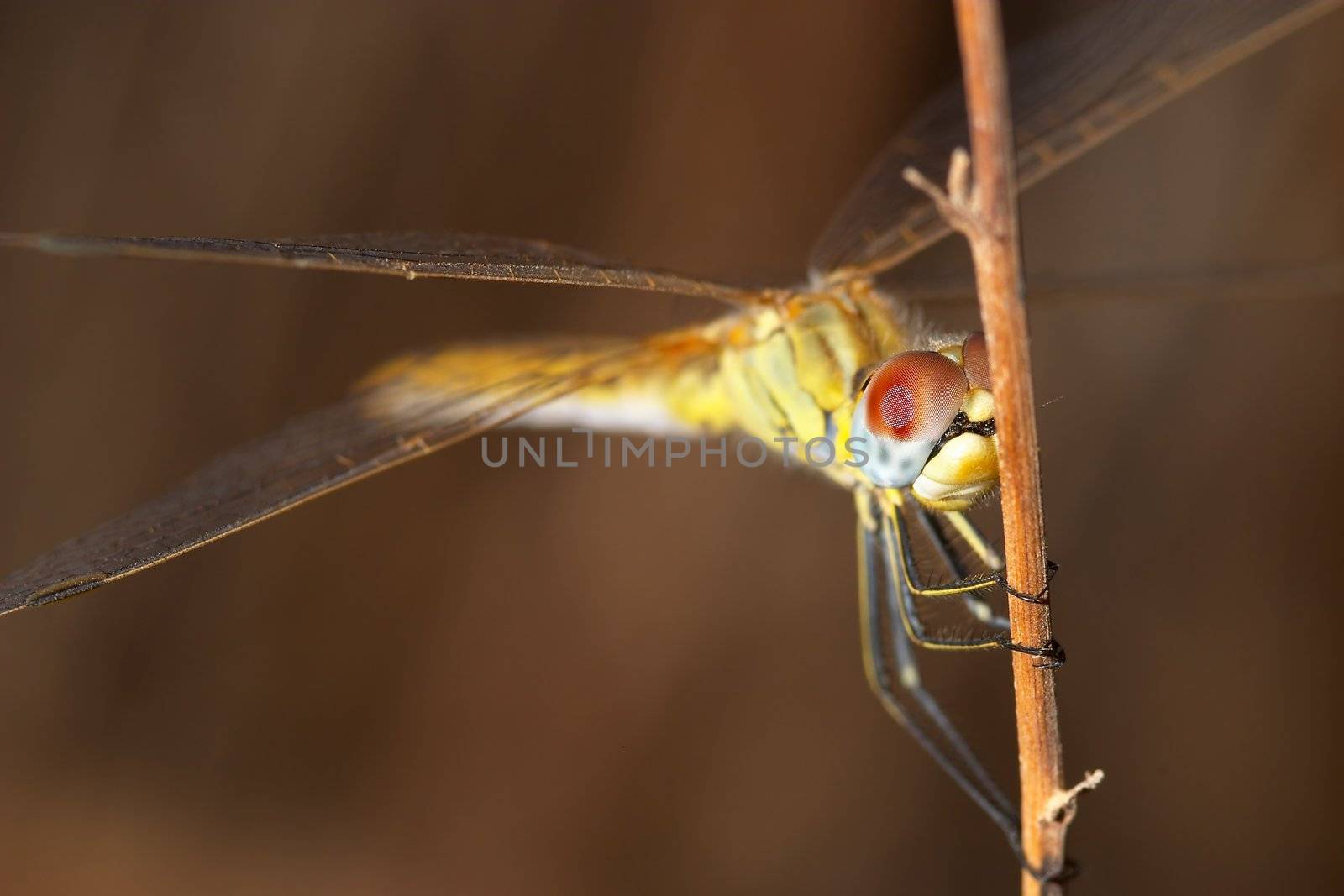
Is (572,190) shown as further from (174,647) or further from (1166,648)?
(1166,648)

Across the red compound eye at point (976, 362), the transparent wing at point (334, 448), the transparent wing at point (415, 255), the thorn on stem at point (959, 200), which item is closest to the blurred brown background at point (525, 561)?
the transparent wing at point (334, 448)

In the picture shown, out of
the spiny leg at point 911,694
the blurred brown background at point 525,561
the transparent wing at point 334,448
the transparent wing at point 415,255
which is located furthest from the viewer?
the blurred brown background at point 525,561

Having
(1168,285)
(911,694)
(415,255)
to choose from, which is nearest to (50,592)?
(415,255)

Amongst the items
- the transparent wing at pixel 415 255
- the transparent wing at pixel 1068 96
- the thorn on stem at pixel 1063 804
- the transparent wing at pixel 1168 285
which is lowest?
the thorn on stem at pixel 1063 804

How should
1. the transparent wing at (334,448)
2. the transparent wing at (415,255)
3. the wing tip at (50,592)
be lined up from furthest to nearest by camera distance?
the transparent wing at (334,448) < the wing tip at (50,592) < the transparent wing at (415,255)

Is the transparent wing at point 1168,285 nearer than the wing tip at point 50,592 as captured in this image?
No

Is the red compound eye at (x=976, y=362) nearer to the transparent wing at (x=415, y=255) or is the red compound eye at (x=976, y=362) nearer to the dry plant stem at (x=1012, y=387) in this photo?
the dry plant stem at (x=1012, y=387)

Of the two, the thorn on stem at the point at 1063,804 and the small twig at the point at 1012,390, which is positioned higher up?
the small twig at the point at 1012,390
